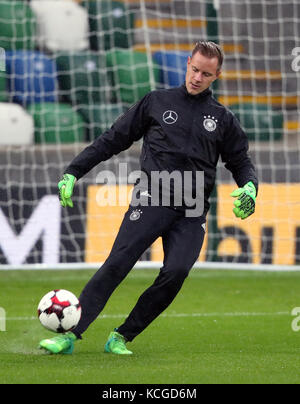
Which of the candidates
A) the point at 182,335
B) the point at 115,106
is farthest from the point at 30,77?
the point at 182,335

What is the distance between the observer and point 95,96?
12875 millimetres

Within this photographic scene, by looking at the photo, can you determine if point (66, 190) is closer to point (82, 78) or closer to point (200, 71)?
point (200, 71)

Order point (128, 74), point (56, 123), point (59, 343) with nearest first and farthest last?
1. point (59, 343)
2. point (56, 123)
3. point (128, 74)

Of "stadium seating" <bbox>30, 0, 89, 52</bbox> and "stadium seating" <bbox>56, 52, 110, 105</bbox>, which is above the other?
"stadium seating" <bbox>30, 0, 89, 52</bbox>

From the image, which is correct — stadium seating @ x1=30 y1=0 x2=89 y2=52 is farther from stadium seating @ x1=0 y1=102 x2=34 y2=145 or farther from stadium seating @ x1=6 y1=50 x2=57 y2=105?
stadium seating @ x1=0 y1=102 x2=34 y2=145

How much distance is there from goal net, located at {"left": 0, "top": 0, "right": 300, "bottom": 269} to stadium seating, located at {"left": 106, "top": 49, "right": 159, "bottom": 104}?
0.02m

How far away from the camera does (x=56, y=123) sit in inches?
492

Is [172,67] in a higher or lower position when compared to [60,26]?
lower

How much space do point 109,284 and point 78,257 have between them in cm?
501

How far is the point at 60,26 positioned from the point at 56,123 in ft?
4.95

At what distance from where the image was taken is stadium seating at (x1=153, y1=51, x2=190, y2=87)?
42.2 ft

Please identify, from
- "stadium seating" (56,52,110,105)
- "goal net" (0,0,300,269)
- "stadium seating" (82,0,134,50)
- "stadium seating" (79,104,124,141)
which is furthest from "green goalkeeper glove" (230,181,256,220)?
"stadium seating" (82,0,134,50)
